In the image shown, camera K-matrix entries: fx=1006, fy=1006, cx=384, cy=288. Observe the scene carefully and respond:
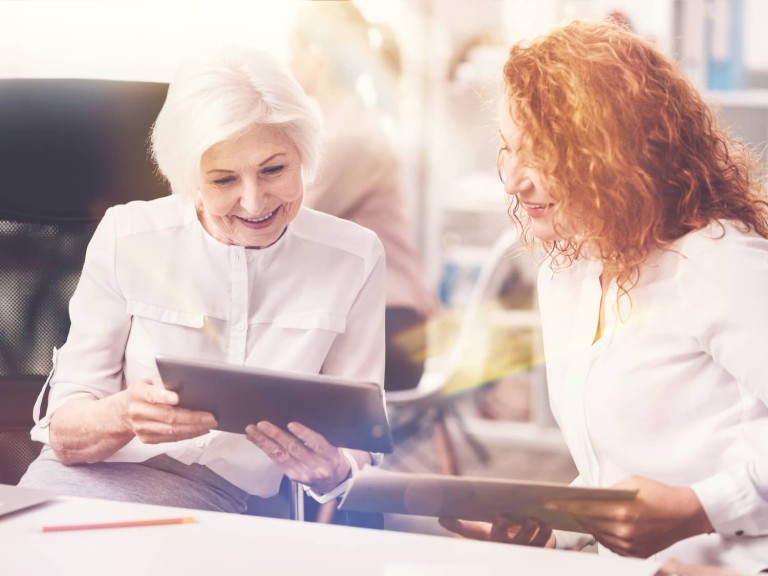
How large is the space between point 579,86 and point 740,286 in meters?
0.28

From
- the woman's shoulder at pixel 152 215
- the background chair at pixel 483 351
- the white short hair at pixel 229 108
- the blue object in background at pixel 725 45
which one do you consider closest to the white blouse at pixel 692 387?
the white short hair at pixel 229 108

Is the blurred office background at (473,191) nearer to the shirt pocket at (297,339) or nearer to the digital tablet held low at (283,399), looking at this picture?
the shirt pocket at (297,339)

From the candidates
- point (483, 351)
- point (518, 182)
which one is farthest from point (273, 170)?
point (483, 351)

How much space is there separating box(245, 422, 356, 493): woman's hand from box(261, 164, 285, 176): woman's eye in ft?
1.12

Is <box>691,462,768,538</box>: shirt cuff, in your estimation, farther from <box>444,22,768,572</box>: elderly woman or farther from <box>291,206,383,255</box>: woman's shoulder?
<box>291,206,383,255</box>: woman's shoulder

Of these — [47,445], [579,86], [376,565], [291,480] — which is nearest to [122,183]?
[47,445]

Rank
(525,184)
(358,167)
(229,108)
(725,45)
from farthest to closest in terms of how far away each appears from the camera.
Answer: (725,45) < (358,167) < (229,108) < (525,184)

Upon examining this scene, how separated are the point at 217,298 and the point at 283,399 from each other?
31 cm

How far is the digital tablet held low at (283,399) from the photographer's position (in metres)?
1.08

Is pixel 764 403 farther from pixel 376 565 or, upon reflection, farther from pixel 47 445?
pixel 47 445

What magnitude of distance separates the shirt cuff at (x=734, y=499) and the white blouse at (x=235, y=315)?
0.48 m

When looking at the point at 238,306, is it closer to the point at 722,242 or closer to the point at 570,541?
the point at 570,541

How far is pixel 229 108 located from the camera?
1.30 m

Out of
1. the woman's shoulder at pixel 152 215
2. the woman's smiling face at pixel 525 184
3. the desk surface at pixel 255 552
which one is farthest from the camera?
the woman's shoulder at pixel 152 215
